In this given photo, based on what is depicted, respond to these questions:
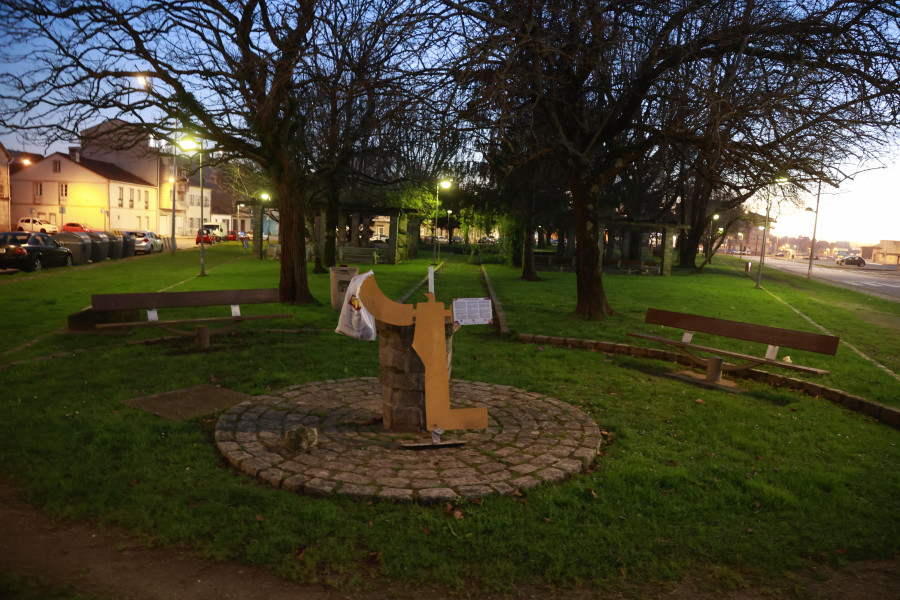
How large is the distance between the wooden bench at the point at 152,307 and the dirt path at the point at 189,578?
6.05m

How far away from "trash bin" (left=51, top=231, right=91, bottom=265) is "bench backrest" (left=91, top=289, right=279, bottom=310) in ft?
66.0

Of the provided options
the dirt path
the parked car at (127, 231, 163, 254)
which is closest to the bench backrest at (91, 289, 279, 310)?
the dirt path

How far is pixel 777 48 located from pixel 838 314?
11.8 meters

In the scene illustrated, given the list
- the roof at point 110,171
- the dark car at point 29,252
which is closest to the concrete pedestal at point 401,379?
the dark car at point 29,252

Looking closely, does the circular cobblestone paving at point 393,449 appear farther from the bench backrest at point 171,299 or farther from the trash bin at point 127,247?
the trash bin at point 127,247

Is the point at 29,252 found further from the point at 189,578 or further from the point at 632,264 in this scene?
the point at 632,264

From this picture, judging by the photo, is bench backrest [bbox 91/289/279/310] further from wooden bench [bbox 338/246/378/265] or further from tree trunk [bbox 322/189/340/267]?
wooden bench [bbox 338/246/378/265]

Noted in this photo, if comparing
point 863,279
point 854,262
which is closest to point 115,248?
point 863,279

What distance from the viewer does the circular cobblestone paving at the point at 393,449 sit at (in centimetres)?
463

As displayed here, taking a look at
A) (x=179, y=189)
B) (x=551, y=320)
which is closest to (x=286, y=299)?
(x=551, y=320)

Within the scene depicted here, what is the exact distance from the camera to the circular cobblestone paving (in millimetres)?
4629

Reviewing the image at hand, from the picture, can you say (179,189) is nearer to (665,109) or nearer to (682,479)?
(665,109)

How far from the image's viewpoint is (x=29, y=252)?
2239 centimetres

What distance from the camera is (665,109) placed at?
1227cm
